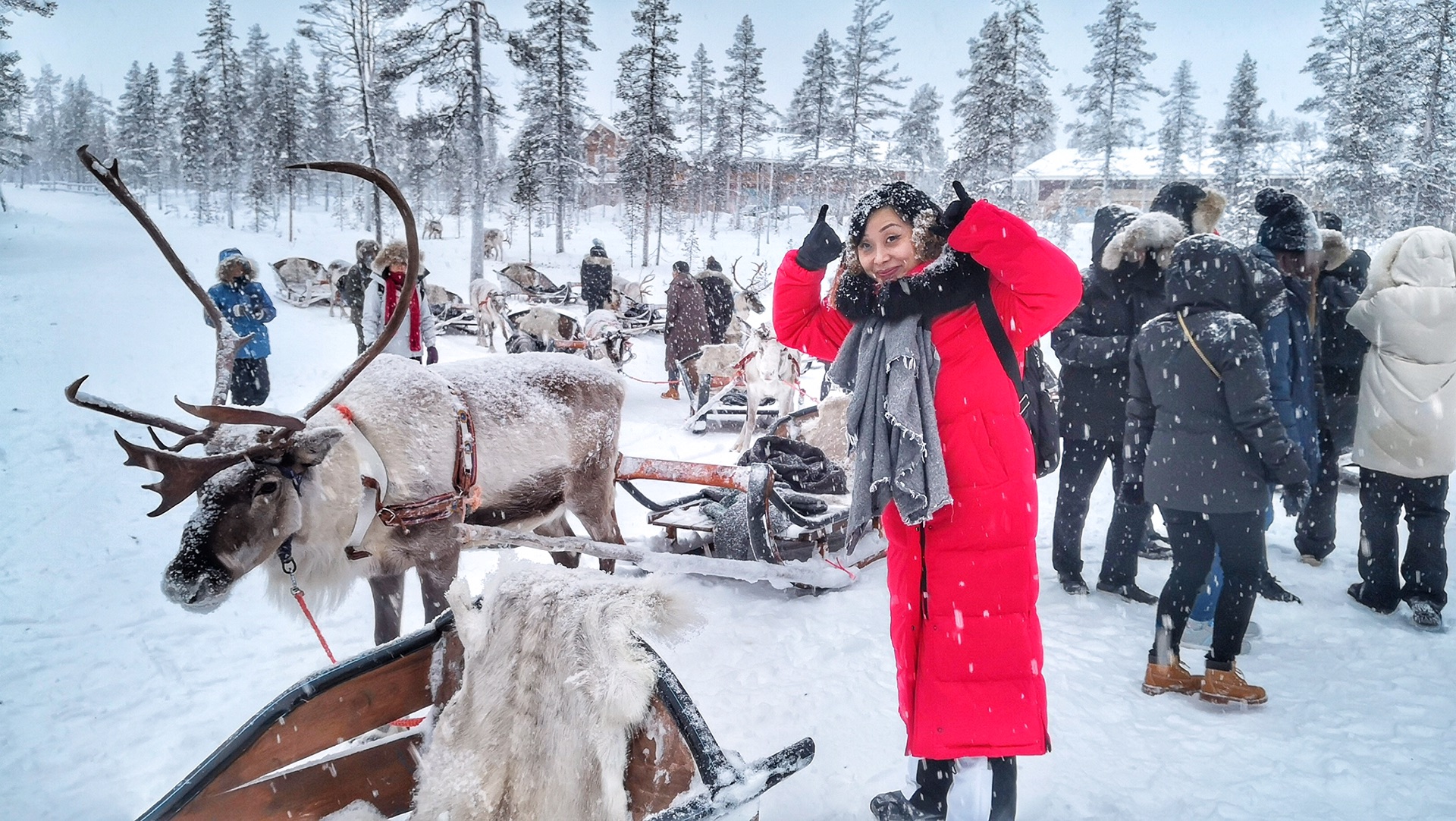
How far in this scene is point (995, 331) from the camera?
6.34ft

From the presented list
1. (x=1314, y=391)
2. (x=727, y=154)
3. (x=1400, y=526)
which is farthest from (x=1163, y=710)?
(x=727, y=154)

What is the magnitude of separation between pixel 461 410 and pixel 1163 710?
3.40 m

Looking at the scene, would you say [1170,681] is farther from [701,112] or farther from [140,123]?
[140,123]

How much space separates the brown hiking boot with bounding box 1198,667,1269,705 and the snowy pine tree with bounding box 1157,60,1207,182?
37824mm

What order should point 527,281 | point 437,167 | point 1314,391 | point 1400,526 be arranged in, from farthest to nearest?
point 527,281 → point 437,167 → point 1400,526 → point 1314,391

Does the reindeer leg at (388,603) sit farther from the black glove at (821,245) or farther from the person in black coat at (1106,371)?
the person in black coat at (1106,371)

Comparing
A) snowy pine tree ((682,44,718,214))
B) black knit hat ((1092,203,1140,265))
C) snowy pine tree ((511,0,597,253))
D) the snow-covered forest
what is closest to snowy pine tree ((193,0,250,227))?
the snow-covered forest

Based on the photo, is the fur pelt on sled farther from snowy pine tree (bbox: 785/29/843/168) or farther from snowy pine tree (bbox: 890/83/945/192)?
snowy pine tree (bbox: 785/29/843/168)

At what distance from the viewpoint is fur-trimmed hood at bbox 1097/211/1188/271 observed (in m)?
3.44

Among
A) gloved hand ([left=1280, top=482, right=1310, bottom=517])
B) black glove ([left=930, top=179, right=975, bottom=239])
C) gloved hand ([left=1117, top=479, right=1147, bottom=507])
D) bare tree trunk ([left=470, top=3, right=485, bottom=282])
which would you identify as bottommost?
gloved hand ([left=1117, top=479, right=1147, bottom=507])

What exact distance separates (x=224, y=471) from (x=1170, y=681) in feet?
13.0

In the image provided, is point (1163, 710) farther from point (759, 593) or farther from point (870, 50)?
point (870, 50)

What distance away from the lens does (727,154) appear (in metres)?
37.8

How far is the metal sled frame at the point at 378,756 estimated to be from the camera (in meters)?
1.19
